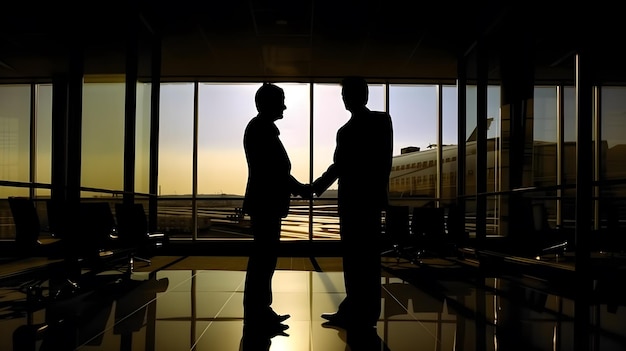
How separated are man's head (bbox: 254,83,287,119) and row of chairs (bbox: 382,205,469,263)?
15.8ft

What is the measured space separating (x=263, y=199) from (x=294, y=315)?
1129 millimetres

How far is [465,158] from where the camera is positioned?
8.76m

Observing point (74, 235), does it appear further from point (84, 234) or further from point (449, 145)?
point (449, 145)

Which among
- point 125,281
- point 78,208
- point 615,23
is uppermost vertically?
point 615,23

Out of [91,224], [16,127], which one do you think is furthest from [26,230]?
[16,127]

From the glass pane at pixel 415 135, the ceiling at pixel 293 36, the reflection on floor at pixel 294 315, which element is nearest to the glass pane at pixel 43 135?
the ceiling at pixel 293 36

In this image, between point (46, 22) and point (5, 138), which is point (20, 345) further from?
point (5, 138)

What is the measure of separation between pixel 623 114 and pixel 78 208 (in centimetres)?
697

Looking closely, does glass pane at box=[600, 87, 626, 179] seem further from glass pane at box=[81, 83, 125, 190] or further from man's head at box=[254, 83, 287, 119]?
glass pane at box=[81, 83, 125, 190]

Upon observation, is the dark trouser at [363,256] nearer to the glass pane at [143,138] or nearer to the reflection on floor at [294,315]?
the reflection on floor at [294,315]

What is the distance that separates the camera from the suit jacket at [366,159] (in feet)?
10.7

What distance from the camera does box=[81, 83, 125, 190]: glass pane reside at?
7.72 metres

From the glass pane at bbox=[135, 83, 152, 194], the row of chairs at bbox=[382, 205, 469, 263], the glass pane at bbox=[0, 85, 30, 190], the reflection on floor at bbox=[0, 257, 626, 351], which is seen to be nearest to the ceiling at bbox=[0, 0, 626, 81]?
the glass pane at bbox=[0, 85, 30, 190]

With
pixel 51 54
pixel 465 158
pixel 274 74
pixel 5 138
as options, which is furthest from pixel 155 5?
pixel 465 158
